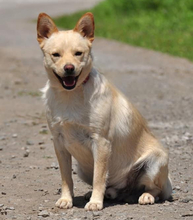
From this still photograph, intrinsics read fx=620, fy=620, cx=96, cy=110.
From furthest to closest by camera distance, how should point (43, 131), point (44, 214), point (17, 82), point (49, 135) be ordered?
point (17, 82) < point (43, 131) < point (49, 135) < point (44, 214)

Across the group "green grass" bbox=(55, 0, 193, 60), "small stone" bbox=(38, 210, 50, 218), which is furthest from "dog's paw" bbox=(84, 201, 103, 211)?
"green grass" bbox=(55, 0, 193, 60)

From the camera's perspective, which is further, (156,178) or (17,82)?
(17,82)

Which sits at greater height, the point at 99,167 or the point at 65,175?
the point at 99,167

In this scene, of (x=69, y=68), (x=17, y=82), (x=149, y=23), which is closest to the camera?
(x=69, y=68)

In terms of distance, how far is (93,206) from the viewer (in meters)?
5.03

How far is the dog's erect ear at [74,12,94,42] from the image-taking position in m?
5.19

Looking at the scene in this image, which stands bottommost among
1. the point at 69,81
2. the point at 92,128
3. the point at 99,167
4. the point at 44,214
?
the point at 44,214

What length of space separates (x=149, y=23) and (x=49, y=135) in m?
12.4

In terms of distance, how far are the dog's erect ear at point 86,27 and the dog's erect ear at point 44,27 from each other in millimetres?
197

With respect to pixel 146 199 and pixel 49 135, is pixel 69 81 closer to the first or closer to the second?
pixel 146 199

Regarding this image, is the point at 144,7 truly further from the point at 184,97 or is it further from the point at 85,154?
the point at 85,154

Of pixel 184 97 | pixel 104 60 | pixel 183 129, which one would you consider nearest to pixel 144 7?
pixel 104 60

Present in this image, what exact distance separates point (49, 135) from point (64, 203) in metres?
3.09

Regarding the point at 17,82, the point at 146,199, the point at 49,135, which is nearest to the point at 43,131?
the point at 49,135
